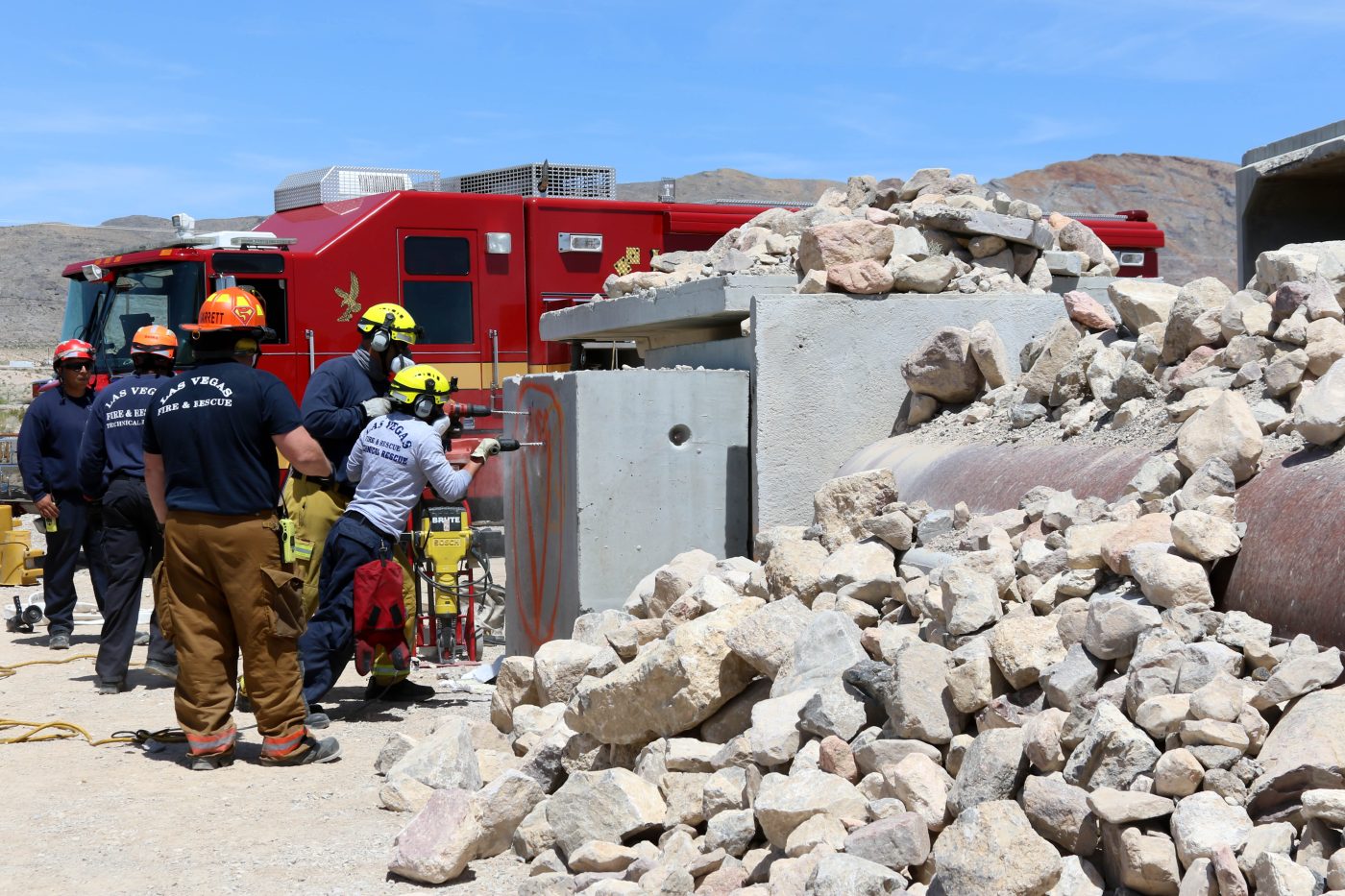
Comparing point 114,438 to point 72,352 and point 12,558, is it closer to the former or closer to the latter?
point 72,352

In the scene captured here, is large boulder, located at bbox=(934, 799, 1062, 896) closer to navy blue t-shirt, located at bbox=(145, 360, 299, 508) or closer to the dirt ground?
the dirt ground

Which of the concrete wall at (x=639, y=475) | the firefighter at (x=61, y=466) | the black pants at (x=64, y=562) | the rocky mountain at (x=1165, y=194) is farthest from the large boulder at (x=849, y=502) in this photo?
the rocky mountain at (x=1165, y=194)

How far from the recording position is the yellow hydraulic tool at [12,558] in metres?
12.1

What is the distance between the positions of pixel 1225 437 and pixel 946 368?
7.31 feet

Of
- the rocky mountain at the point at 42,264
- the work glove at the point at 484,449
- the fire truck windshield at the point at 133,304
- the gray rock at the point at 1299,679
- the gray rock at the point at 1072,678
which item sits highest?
the rocky mountain at the point at 42,264

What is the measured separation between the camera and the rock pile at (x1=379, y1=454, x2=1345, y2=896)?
3170mm

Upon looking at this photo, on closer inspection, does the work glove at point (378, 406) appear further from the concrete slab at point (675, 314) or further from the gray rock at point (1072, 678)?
the gray rock at point (1072, 678)

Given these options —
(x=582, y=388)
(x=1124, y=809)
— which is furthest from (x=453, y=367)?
(x=1124, y=809)

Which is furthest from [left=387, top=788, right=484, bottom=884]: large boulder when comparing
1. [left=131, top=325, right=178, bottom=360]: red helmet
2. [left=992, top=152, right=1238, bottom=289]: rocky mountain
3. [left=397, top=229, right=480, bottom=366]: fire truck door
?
[left=992, top=152, right=1238, bottom=289]: rocky mountain

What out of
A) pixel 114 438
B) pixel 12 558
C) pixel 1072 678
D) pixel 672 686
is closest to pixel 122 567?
pixel 114 438

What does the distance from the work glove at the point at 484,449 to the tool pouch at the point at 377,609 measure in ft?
2.09

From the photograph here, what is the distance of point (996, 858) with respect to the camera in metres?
3.23

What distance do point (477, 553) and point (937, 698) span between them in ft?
15.8

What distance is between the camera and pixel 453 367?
39.3 ft
